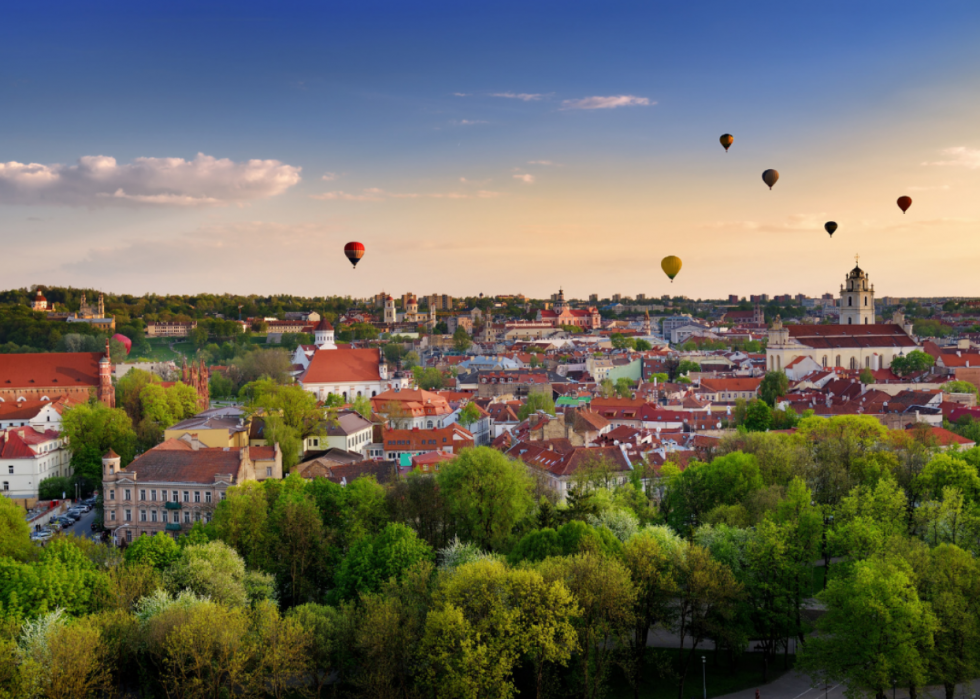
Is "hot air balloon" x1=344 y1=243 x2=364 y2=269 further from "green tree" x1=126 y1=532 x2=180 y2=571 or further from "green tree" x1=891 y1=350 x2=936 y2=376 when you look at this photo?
"green tree" x1=891 y1=350 x2=936 y2=376

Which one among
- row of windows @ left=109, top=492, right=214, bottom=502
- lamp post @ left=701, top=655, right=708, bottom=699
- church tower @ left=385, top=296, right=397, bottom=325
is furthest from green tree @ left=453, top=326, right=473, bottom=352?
lamp post @ left=701, top=655, right=708, bottom=699

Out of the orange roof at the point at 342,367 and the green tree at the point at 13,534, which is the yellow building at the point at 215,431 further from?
the orange roof at the point at 342,367

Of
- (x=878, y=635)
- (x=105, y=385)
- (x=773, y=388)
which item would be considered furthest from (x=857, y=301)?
(x=878, y=635)

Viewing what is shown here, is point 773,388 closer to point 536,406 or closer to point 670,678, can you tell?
point 536,406

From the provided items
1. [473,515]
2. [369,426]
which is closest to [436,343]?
[369,426]

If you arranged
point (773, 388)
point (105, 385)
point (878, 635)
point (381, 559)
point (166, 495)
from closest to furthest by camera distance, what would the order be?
point (878, 635), point (381, 559), point (166, 495), point (105, 385), point (773, 388)

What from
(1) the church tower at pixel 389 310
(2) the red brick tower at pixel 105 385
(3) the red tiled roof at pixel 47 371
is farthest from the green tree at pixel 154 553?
(1) the church tower at pixel 389 310

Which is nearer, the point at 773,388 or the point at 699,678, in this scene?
the point at 699,678

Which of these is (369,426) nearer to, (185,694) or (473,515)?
(473,515)
